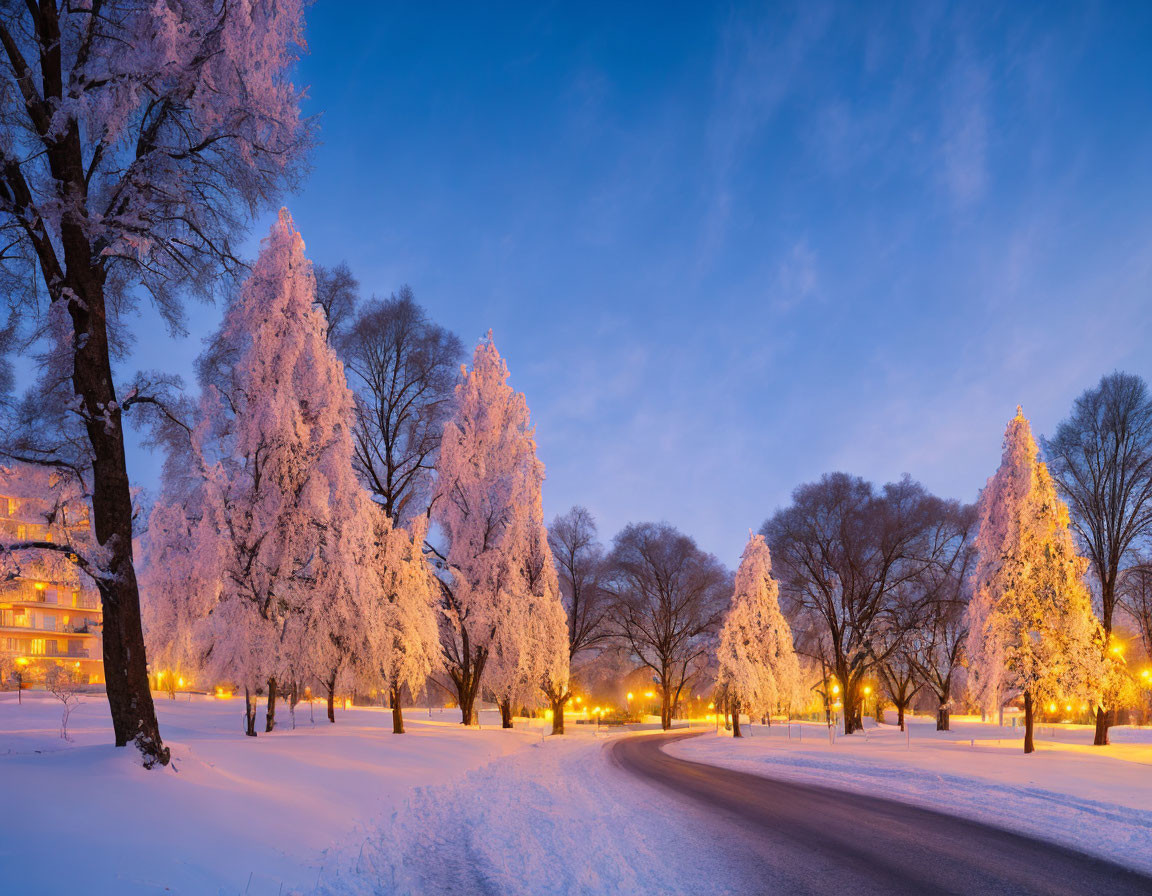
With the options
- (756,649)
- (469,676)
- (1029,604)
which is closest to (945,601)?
(756,649)

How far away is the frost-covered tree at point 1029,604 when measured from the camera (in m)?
25.0

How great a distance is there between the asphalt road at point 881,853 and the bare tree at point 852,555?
27.5m

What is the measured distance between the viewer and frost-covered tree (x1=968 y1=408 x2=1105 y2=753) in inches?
984

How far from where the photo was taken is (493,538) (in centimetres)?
3084

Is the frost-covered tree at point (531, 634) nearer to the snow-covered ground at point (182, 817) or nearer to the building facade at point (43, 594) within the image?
the building facade at point (43, 594)

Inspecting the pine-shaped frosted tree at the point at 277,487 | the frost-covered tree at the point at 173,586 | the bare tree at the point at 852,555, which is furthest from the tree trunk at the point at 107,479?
the bare tree at the point at 852,555

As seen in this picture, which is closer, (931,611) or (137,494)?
(137,494)

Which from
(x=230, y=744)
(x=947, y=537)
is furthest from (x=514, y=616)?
(x=947, y=537)

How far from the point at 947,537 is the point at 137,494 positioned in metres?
42.7

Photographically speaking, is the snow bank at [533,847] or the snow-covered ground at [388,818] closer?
the snow-covered ground at [388,818]

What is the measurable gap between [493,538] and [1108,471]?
25492 millimetres

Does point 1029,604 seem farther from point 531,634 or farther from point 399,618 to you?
point 399,618

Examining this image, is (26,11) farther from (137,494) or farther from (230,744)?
(230,744)

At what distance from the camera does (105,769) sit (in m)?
8.26
